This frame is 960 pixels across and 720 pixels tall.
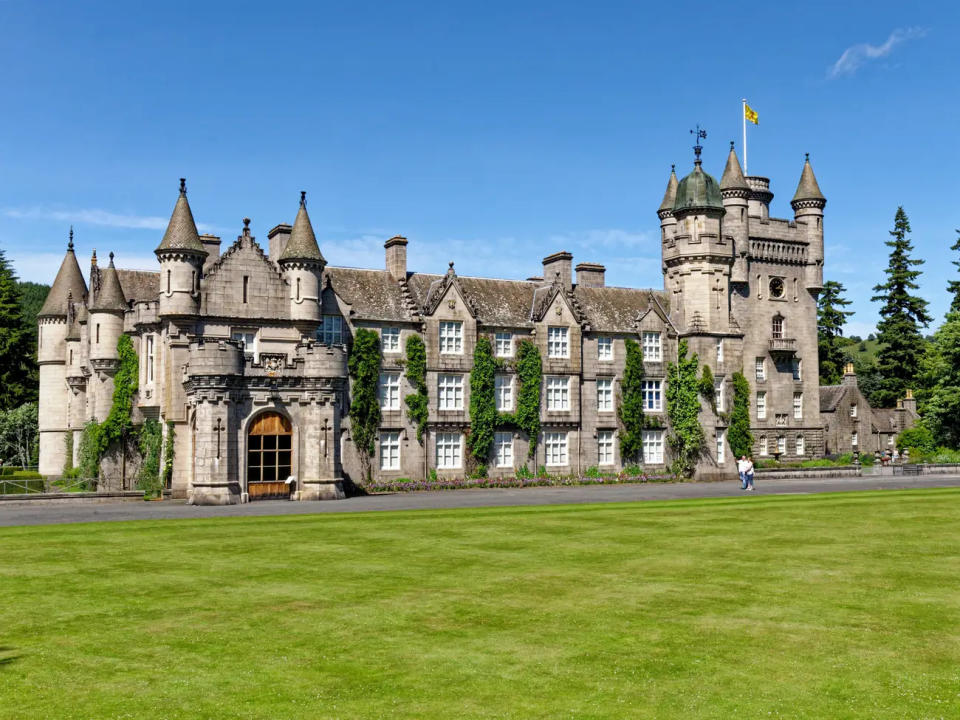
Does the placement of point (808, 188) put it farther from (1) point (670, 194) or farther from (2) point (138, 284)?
(2) point (138, 284)

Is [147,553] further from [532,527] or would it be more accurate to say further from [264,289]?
[264,289]

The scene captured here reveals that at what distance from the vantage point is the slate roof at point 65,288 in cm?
5391

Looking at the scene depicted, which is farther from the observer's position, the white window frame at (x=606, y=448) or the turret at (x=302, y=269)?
the white window frame at (x=606, y=448)

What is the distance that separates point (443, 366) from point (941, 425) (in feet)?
113

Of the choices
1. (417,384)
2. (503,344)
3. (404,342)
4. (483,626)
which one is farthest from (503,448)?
(483,626)

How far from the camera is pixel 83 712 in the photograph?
8.76 meters

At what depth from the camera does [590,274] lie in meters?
56.6

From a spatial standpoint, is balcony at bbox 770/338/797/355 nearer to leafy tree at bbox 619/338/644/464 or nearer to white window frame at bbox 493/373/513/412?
leafy tree at bbox 619/338/644/464

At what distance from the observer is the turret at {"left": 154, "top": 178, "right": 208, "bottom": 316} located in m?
40.3

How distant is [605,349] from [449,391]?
9.90 metres

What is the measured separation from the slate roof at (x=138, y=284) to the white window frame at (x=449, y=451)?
16.0 meters

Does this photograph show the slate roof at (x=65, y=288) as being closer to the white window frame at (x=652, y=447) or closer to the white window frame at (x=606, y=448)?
the white window frame at (x=606, y=448)

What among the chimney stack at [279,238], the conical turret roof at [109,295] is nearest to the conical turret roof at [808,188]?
the chimney stack at [279,238]

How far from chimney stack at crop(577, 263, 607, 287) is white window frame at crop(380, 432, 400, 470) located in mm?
15888
